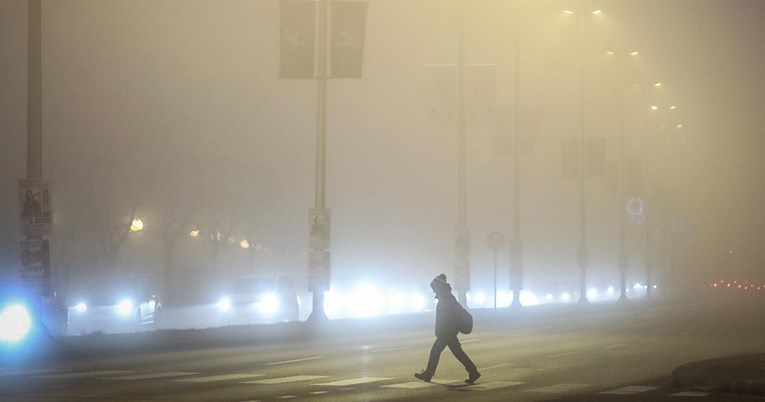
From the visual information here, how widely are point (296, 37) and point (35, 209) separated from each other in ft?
31.4

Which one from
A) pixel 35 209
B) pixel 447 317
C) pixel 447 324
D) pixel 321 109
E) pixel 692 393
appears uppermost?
pixel 321 109

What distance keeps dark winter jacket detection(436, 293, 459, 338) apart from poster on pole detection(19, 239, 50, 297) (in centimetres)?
1200

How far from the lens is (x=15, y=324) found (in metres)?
31.8

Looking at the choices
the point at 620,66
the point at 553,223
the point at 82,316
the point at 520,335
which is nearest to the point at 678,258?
the point at 553,223

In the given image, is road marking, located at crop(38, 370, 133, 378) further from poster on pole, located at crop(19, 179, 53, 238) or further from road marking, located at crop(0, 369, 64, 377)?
poster on pole, located at crop(19, 179, 53, 238)

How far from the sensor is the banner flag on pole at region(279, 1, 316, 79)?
3769 cm

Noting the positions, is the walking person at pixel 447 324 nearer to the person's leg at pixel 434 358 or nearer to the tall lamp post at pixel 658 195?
the person's leg at pixel 434 358

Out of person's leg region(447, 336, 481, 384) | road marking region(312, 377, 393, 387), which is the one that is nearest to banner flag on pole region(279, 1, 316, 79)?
road marking region(312, 377, 393, 387)

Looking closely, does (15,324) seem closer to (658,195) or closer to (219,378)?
(219,378)

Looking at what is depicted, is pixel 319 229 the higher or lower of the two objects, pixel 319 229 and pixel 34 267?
the higher

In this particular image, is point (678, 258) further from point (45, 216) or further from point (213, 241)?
point (45, 216)

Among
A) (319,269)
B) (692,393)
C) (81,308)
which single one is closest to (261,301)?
(81,308)

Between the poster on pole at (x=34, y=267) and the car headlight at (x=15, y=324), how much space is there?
68 centimetres

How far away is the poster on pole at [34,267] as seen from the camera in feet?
103
